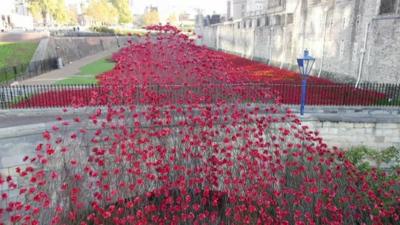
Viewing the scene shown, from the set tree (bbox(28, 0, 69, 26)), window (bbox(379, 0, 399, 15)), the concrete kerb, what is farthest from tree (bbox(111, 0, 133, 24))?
the concrete kerb

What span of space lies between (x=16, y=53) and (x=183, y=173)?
2433 centimetres

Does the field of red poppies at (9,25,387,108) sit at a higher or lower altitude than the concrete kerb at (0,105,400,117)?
higher

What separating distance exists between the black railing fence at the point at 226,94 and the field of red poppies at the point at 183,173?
0.34 feet

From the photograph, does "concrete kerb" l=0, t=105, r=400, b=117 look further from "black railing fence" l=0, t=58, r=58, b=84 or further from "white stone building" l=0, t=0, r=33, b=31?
"white stone building" l=0, t=0, r=33, b=31

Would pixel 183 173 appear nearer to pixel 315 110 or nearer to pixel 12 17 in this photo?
pixel 315 110

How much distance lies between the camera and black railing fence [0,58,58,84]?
806 inches

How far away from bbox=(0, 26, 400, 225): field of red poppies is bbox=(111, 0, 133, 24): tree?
274 ft

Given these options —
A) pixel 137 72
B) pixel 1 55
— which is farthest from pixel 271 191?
pixel 1 55

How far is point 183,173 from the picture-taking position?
6.99m

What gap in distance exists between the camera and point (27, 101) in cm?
1268

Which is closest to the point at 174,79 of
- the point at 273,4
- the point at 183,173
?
the point at 183,173

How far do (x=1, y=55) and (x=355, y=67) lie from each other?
82.3 feet

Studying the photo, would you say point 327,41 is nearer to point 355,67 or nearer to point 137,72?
point 355,67

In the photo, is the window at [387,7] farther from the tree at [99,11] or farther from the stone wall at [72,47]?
the tree at [99,11]
